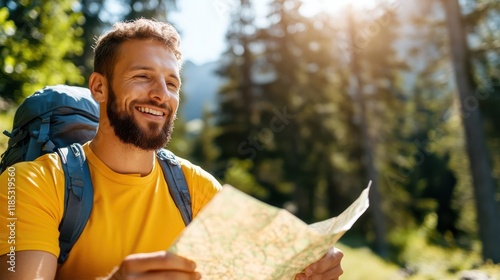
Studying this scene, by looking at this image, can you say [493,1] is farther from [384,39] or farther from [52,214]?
[52,214]

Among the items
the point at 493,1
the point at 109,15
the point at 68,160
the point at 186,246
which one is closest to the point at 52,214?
the point at 68,160

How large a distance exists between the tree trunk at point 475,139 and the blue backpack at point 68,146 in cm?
1301

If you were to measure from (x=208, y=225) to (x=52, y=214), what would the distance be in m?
0.82

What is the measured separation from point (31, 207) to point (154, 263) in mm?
714

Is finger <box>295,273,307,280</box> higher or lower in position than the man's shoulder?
lower

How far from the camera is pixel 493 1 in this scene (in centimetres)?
1392

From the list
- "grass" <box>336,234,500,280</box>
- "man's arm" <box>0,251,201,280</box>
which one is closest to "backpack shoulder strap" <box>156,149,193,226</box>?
"man's arm" <box>0,251,201,280</box>

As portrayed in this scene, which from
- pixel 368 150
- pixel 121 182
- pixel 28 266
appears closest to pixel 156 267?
pixel 28 266

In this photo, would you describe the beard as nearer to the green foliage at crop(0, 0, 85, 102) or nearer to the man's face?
the man's face

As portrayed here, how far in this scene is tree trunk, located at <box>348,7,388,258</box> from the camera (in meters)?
23.4

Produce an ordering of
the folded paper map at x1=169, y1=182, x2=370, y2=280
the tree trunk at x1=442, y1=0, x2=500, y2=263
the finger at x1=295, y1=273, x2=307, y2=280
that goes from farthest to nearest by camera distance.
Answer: the tree trunk at x1=442, y1=0, x2=500, y2=263, the finger at x1=295, y1=273, x2=307, y2=280, the folded paper map at x1=169, y1=182, x2=370, y2=280

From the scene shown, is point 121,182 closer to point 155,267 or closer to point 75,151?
point 75,151

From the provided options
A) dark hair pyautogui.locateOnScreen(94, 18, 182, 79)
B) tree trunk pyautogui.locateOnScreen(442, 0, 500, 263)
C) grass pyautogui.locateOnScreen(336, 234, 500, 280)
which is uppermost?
dark hair pyautogui.locateOnScreen(94, 18, 182, 79)

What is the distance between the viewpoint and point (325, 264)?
1.77m
